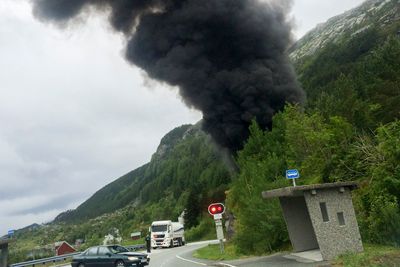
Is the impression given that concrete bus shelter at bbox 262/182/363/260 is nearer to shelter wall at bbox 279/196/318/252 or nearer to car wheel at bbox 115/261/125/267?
shelter wall at bbox 279/196/318/252

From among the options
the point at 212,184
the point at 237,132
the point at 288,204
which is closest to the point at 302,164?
the point at 288,204

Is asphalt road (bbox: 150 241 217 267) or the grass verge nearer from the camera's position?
the grass verge

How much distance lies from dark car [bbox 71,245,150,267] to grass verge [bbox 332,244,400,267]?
9.70 metres

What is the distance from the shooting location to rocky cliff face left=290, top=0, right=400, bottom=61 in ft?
444

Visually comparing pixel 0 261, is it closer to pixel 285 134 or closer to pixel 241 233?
pixel 241 233

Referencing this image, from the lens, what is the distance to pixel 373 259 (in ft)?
41.8

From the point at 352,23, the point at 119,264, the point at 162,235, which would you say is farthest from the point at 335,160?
the point at 352,23

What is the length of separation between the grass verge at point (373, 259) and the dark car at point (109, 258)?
382 inches

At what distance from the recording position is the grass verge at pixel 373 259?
11791 millimetres

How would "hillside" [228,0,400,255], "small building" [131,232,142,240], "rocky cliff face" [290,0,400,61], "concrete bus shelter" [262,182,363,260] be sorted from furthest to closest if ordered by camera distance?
"rocky cliff face" [290,0,400,61], "small building" [131,232,142,240], "hillside" [228,0,400,255], "concrete bus shelter" [262,182,363,260]

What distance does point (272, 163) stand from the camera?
23.8 meters

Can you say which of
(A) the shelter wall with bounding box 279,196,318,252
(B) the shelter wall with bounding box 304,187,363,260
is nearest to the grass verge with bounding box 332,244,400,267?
(B) the shelter wall with bounding box 304,187,363,260

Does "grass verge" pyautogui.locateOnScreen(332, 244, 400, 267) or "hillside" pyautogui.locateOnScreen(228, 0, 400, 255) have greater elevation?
"hillside" pyautogui.locateOnScreen(228, 0, 400, 255)

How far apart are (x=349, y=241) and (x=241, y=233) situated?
27.9 feet
